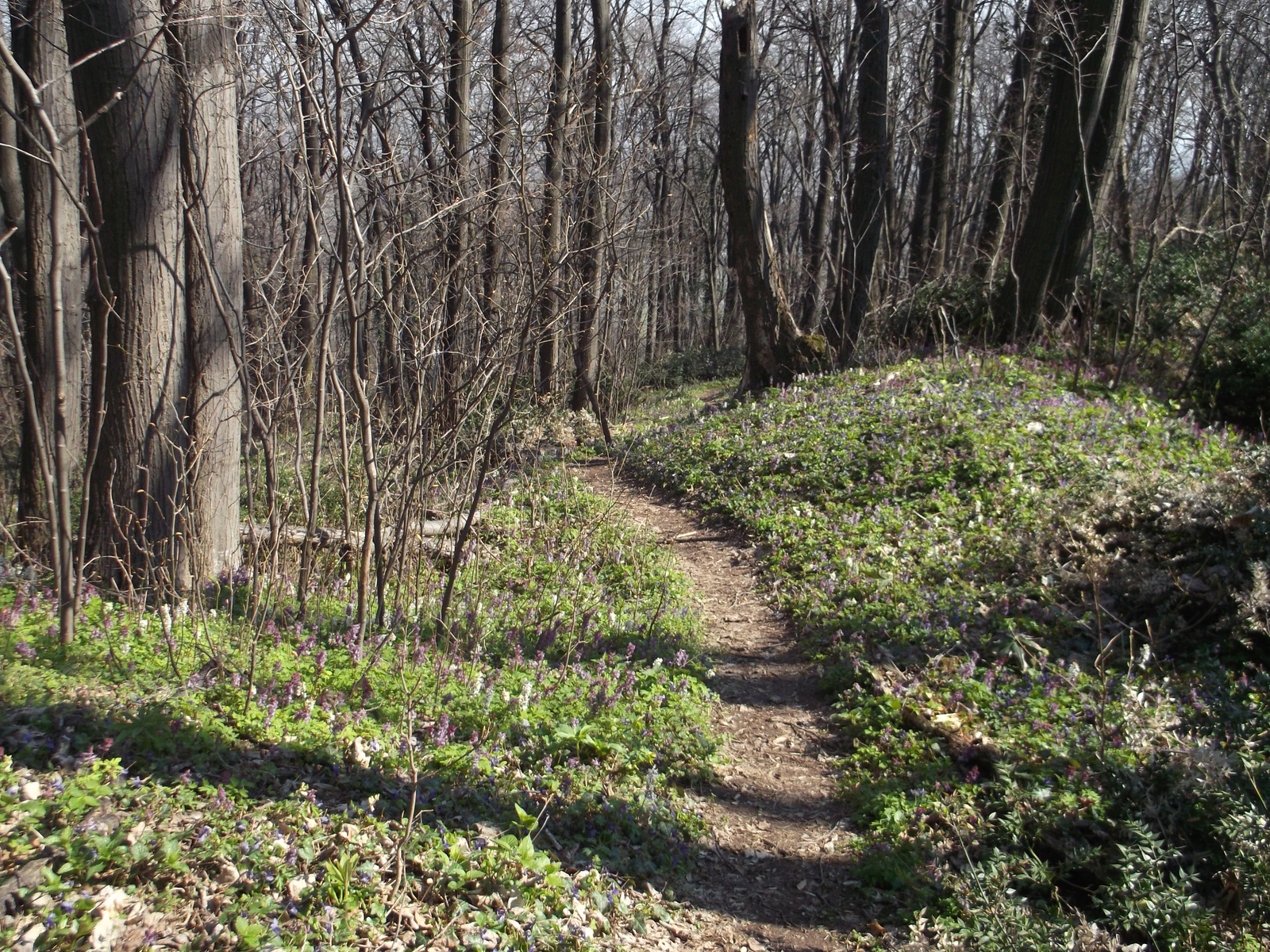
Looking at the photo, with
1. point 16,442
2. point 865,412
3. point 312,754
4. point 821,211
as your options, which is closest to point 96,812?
point 312,754

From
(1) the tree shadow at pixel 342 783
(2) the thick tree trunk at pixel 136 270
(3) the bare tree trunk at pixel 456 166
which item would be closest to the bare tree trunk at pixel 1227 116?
(3) the bare tree trunk at pixel 456 166

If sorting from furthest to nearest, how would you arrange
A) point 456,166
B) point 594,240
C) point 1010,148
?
point 1010,148 < point 594,240 < point 456,166

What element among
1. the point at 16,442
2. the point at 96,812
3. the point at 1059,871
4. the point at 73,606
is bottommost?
the point at 1059,871

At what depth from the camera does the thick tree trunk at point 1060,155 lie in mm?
11727

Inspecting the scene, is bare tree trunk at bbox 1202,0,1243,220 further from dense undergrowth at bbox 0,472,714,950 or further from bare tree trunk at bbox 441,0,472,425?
dense undergrowth at bbox 0,472,714,950

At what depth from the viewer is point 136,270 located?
193 inches

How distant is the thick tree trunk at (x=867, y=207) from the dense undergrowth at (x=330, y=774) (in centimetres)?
987

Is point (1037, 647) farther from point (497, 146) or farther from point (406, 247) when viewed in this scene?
point (497, 146)

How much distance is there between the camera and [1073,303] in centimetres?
1223

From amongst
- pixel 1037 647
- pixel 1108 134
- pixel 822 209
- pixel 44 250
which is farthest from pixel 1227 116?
pixel 44 250

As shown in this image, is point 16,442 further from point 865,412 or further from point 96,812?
point 865,412

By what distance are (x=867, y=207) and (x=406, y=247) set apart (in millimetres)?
10075

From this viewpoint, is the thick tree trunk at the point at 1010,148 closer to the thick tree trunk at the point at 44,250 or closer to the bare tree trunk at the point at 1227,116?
the bare tree trunk at the point at 1227,116

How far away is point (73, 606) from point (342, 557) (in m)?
2.34
